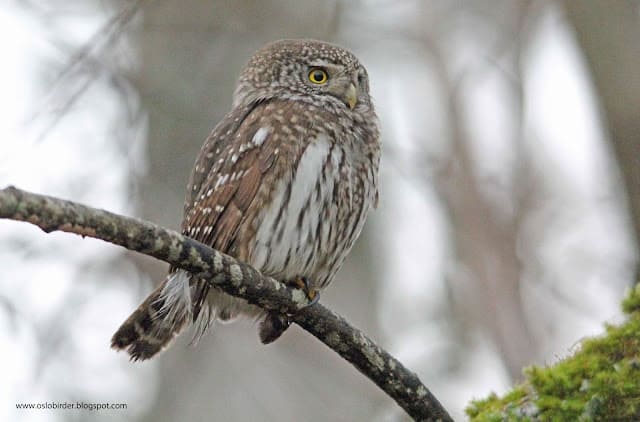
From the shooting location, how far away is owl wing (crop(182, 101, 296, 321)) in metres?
4.16

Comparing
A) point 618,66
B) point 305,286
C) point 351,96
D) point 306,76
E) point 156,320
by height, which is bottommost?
point 156,320

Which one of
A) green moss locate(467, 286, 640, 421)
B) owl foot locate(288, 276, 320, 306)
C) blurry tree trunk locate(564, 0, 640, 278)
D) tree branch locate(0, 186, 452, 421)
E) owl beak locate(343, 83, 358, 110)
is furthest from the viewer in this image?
blurry tree trunk locate(564, 0, 640, 278)

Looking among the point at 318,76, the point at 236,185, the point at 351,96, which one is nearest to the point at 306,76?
the point at 318,76

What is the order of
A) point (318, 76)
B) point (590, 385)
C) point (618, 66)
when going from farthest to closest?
point (618, 66) < point (318, 76) < point (590, 385)

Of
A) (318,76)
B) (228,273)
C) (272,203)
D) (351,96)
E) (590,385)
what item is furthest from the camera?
(318,76)

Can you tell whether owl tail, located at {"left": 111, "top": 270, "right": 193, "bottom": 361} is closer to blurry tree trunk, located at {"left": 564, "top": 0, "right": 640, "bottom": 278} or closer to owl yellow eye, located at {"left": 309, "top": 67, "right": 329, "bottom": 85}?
owl yellow eye, located at {"left": 309, "top": 67, "right": 329, "bottom": 85}

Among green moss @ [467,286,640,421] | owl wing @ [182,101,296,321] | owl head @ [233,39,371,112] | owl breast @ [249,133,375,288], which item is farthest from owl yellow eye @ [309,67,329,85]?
green moss @ [467,286,640,421]

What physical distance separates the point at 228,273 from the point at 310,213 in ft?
3.91

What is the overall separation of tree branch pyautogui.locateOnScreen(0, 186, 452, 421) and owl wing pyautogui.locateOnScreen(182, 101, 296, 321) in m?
0.79

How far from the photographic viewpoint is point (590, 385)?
279 cm

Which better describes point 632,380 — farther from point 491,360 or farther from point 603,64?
point 491,360

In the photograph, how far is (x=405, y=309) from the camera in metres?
8.27

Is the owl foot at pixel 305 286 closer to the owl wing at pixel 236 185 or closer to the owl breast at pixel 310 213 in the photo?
the owl breast at pixel 310 213

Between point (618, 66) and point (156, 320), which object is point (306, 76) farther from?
point (618, 66)
